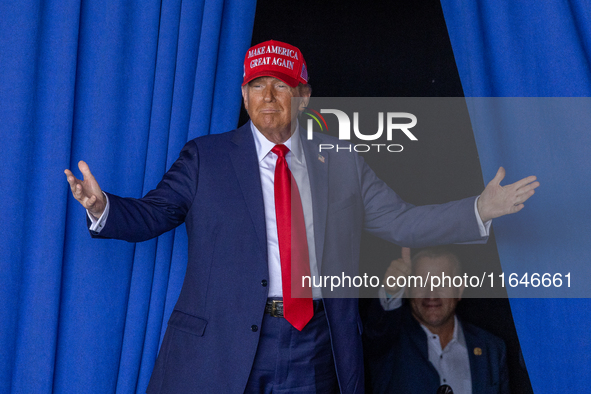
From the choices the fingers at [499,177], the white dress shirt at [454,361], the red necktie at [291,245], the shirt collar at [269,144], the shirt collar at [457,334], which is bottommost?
the white dress shirt at [454,361]

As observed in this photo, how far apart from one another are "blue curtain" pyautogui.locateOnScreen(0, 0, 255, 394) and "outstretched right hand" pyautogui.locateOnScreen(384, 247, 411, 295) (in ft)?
2.98

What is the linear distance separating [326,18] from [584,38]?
1.21m

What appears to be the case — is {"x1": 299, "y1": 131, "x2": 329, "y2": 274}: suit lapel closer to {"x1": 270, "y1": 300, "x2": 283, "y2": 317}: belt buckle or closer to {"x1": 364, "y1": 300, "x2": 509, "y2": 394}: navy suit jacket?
{"x1": 270, "y1": 300, "x2": 283, "y2": 317}: belt buckle

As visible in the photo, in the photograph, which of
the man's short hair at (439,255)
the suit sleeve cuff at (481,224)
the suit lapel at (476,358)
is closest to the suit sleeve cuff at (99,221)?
the suit sleeve cuff at (481,224)

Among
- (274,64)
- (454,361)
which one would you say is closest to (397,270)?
(454,361)

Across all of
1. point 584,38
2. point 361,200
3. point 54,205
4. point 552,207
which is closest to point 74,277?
point 54,205

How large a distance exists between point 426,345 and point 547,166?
92 centimetres

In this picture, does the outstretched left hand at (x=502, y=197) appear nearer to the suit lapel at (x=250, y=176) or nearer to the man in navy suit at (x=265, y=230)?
the man in navy suit at (x=265, y=230)

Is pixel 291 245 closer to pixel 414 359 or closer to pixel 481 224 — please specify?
pixel 481 224

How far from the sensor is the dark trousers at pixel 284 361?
1.29 m

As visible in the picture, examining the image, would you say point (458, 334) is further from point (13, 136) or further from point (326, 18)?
point (13, 136)

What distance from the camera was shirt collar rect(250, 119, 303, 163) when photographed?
4.81ft

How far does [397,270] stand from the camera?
80.7 inches

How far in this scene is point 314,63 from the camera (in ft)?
7.53
